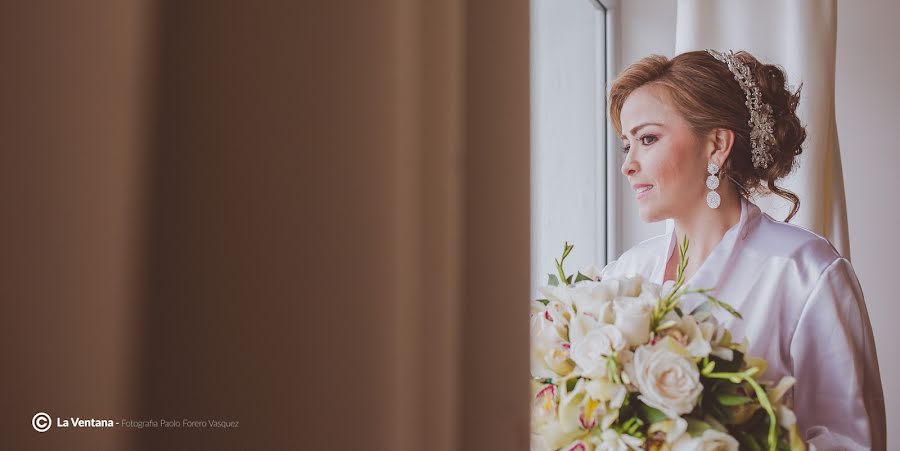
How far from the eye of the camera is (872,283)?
2.33 m

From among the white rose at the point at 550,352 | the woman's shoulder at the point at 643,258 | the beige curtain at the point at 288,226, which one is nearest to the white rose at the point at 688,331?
the white rose at the point at 550,352

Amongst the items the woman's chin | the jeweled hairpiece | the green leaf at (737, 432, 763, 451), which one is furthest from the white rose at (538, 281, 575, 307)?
the jeweled hairpiece

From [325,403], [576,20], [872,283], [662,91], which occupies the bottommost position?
[872,283]

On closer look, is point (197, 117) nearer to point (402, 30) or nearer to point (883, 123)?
point (402, 30)

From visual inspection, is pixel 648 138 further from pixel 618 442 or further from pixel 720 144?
pixel 618 442

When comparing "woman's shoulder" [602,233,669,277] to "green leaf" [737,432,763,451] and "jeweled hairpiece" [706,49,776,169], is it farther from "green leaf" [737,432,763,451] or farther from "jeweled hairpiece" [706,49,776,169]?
"green leaf" [737,432,763,451]

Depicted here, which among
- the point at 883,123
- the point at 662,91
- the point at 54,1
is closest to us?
the point at 54,1

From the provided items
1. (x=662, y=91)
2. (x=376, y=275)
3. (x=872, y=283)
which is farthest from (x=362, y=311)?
(x=872, y=283)

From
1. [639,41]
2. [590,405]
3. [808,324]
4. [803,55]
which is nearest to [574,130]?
[639,41]

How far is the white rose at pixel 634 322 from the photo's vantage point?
2.39 feet

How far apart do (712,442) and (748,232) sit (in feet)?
1.73

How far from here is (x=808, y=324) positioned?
0.97 metres

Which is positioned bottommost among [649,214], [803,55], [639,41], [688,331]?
[688,331]

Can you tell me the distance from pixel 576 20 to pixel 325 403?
7.98 feet
